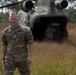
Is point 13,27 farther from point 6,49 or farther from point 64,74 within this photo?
point 64,74

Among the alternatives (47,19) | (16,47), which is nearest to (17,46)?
(16,47)

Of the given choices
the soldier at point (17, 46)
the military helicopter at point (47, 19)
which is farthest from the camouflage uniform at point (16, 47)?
the military helicopter at point (47, 19)

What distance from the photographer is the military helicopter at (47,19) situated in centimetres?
1644

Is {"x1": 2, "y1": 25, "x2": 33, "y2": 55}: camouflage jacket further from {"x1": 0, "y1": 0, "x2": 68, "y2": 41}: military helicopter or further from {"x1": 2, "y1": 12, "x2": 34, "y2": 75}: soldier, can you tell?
{"x1": 0, "y1": 0, "x2": 68, "y2": 41}: military helicopter

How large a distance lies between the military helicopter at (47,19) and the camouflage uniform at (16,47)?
10279mm

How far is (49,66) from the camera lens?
7848 millimetres

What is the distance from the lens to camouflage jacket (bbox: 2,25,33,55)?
581 centimetres

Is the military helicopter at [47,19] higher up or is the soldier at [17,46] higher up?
the soldier at [17,46]

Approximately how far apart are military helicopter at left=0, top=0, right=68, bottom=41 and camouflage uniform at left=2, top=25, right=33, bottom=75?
10.3 meters

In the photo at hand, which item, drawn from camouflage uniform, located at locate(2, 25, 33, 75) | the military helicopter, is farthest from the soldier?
the military helicopter

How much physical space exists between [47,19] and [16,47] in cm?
1100

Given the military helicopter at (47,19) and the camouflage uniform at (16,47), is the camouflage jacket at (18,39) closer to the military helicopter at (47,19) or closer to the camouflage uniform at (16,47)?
the camouflage uniform at (16,47)

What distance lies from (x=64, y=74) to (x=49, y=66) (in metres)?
0.77

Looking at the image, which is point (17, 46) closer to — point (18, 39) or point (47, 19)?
point (18, 39)
